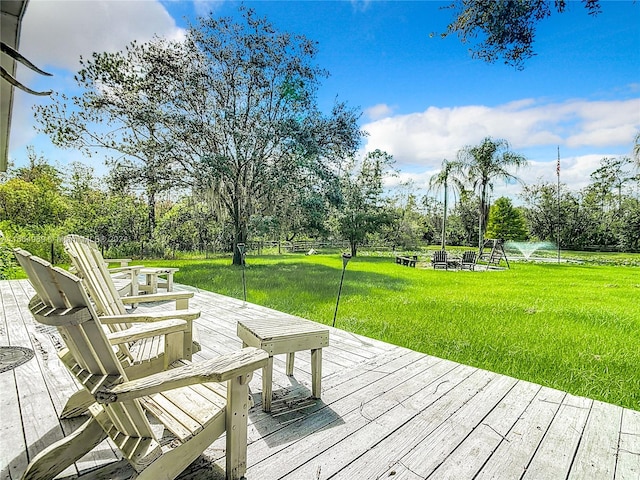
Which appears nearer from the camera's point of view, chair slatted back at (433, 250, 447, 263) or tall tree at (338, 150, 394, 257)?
chair slatted back at (433, 250, 447, 263)

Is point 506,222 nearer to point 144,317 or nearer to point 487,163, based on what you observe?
point 487,163

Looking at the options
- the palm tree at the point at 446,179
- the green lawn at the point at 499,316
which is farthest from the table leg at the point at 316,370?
the palm tree at the point at 446,179

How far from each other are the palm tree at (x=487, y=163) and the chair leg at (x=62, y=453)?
1702 centimetres

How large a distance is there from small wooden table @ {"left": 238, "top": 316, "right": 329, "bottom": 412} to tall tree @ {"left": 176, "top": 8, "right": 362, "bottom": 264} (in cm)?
855

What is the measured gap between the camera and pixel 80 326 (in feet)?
3.28

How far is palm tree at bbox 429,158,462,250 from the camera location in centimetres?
1762

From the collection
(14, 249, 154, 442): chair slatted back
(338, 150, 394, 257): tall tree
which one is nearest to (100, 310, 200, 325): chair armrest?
(14, 249, 154, 442): chair slatted back

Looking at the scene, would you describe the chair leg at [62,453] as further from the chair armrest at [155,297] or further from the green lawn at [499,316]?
the green lawn at [499,316]

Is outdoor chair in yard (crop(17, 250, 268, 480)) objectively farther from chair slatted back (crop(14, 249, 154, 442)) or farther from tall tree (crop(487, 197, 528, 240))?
tall tree (crop(487, 197, 528, 240))

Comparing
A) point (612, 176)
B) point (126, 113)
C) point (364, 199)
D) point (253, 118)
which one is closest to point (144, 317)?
point (253, 118)

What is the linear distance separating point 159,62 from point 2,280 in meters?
7.21

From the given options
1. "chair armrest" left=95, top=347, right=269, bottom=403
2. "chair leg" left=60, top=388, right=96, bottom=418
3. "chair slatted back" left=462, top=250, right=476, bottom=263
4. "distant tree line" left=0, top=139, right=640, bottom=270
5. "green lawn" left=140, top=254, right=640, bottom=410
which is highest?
"distant tree line" left=0, top=139, right=640, bottom=270

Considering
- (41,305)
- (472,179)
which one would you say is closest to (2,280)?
(41,305)

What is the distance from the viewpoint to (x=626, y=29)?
7242mm
